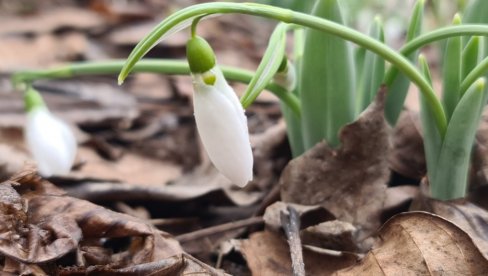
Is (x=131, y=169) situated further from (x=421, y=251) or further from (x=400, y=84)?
(x=421, y=251)

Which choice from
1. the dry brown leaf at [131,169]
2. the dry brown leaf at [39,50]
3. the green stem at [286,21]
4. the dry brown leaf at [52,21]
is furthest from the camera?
the dry brown leaf at [52,21]

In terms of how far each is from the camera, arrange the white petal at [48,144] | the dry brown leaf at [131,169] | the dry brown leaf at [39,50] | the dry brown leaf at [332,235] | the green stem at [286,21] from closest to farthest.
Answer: the green stem at [286,21], the dry brown leaf at [332,235], the white petal at [48,144], the dry brown leaf at [131,169], the dry brown leaf at [39,50]

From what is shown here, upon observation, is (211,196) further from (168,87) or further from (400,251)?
(168,87)

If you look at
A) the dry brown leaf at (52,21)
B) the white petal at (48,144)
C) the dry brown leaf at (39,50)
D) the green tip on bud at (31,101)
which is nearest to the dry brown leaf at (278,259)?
the white petal at (48,144)

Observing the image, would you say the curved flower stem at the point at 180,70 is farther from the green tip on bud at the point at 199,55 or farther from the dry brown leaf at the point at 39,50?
the dry brown leaf at the point at 39,50

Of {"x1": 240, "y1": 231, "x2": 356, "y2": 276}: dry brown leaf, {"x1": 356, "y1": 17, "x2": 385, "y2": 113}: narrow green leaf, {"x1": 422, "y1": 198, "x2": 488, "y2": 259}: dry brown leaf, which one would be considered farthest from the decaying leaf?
{"x1": 356, "y1": 17, "x2": 385, "y2": 113}: narrow green leaf

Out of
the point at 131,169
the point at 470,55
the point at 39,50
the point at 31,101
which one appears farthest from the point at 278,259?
the point at 39,50

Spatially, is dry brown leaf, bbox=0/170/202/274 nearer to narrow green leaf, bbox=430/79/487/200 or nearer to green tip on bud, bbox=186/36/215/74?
green tip on bud, bbox=186/36/215/74
